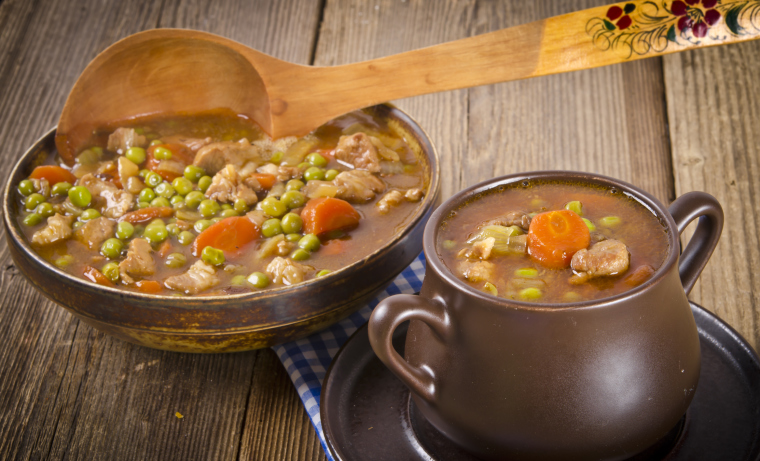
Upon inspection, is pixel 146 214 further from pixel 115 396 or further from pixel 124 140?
pixel 115 396

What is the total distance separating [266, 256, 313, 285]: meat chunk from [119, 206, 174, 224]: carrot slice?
0.53 meters

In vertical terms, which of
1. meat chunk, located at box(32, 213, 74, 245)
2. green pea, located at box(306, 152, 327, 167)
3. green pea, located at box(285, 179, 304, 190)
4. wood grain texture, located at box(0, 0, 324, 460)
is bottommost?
wood grain texture, located at box(0, 0, 324, 460)

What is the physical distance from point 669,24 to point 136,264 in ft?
5.63

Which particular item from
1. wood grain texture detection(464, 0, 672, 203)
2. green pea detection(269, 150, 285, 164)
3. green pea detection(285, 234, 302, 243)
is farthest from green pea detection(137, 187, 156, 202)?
wood grain texture detection(464, 0, 672, 203)

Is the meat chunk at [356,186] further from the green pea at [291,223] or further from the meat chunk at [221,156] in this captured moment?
the meat chunk at [221,156]

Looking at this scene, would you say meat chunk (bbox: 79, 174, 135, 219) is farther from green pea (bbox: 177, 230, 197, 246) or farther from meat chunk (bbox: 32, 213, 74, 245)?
green pea (bbox: 177, 230, 197, 246)

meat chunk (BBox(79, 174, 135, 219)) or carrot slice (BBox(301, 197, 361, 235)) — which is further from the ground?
carrot slice (BBox(301, 197, 361, 235))

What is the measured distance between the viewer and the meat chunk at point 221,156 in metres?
2.67

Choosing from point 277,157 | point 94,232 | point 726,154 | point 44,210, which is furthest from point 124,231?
point 726,154

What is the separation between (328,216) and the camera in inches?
90.9

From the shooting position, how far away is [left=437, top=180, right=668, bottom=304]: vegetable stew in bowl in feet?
4.66

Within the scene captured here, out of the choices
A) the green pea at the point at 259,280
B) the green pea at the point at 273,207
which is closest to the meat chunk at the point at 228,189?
the green pea at the point at 273,207

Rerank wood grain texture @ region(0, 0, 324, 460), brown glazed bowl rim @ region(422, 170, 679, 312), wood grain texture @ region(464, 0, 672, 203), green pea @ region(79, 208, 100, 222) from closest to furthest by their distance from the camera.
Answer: brown glazed bowl rim @ region(422, 170, 679, 312) < wood grain texture @ region(0, 0, 324, 460) < green pea @ region(79, 208, 100, 222) < wood grain texture @ region(464, 0, 672, 203)

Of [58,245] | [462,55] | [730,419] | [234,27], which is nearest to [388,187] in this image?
[462,55]
